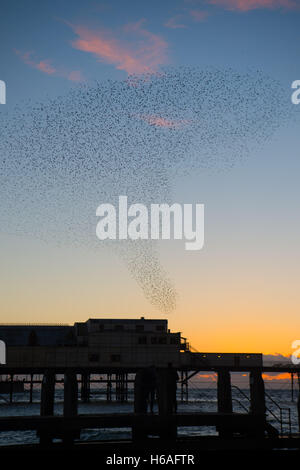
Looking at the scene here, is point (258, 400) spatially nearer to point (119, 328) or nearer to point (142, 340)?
point (142, 340)

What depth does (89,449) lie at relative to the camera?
28.2m

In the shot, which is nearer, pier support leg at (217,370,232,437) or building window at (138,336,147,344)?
pier support leg at (217,370,232,437)

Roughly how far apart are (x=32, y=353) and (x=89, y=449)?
6456cm

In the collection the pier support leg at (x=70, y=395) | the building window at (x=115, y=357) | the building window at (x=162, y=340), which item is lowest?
the building window at (x=115, y=357)

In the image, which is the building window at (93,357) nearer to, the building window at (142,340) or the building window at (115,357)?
the building window at (115,357)

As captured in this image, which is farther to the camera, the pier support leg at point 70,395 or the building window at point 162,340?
the building window at point 162,340

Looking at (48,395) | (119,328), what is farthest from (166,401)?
(119,328)

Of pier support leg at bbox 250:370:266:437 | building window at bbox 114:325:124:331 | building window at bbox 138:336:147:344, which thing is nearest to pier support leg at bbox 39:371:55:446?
pier support leg at bbox 250:370:266:437

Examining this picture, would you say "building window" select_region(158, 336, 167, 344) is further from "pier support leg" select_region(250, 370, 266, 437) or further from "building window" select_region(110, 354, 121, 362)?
"pier support leg" select_region(250, 370, 266, 437)

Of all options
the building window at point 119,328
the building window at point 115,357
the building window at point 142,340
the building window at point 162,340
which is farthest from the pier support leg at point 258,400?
the building window at point 119,328

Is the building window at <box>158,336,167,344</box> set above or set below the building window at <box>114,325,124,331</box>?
below

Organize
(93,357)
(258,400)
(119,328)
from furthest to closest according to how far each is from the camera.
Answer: (119,328) < (93,357) < (258,400)
